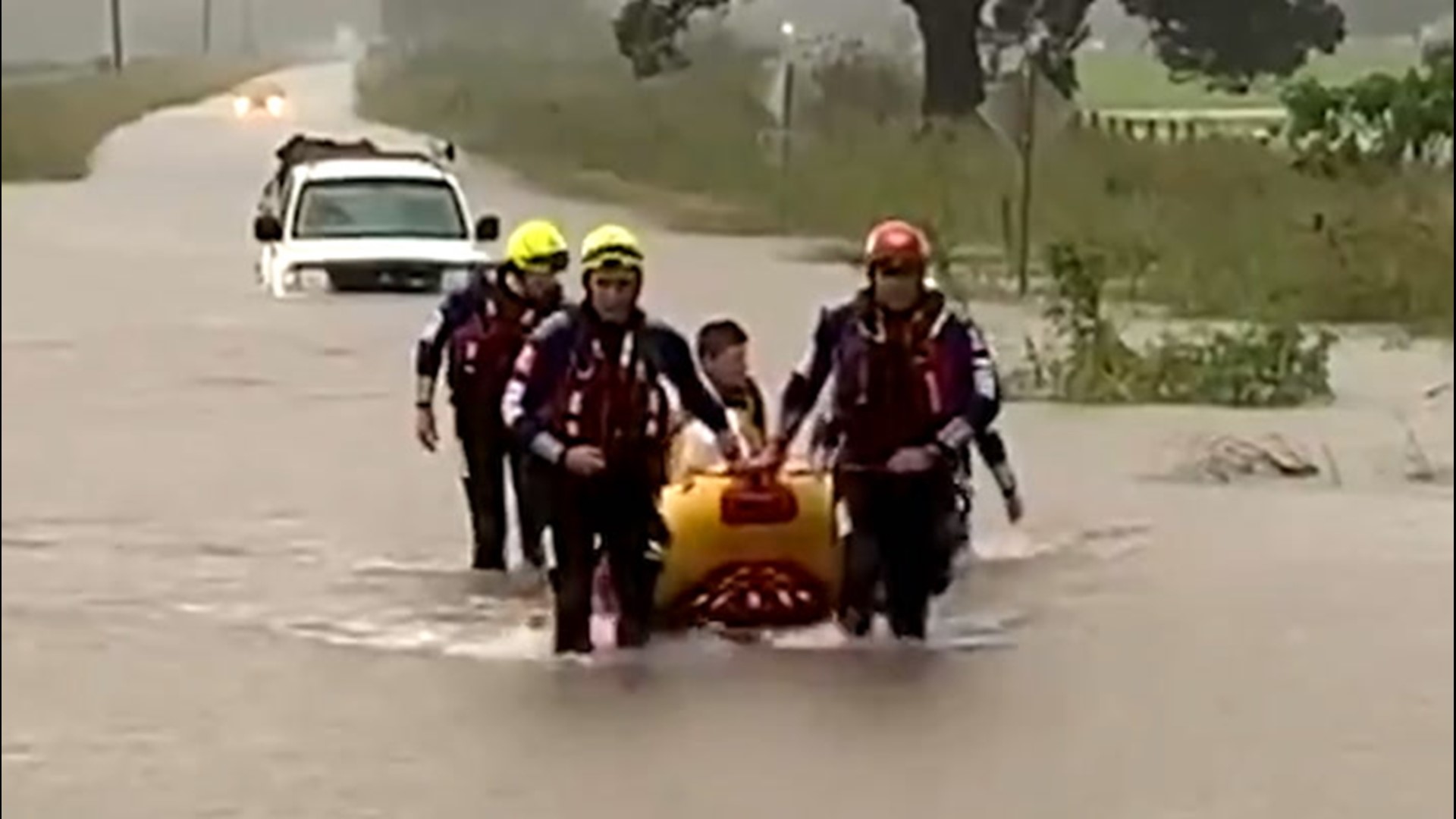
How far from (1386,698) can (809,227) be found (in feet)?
36.4

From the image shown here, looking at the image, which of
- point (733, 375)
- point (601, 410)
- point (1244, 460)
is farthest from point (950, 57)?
point (601, 410)

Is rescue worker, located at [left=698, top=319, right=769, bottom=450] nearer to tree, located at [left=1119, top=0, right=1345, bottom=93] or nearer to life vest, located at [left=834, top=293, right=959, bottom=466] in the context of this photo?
life vest, located at [left=834, top=293, right=959, bottom=466]

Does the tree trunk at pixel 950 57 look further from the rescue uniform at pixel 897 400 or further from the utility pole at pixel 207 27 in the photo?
the utility pole at pixel 207 27

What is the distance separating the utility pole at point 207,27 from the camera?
6.46 metres

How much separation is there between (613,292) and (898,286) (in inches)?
30.8

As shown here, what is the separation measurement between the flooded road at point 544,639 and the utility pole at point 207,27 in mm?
205

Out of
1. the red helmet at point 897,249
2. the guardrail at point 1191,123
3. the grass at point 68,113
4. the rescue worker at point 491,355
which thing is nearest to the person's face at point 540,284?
the rescue worker at point 491,355

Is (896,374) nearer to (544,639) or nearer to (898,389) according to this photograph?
(898,389)

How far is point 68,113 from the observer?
18.5ft

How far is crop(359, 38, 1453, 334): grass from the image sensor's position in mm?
10266

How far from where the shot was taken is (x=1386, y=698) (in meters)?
10.1

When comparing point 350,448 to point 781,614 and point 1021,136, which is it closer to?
point 1021,136

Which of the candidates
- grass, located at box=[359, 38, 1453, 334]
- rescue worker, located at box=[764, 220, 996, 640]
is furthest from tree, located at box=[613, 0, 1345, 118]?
rescue worker, located at box=[764, 220, 996, 640]

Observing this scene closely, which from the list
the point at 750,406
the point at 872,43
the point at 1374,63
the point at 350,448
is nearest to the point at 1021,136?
the point at 350,448
